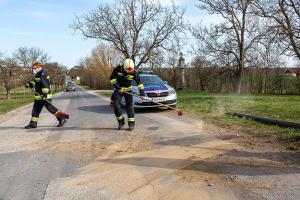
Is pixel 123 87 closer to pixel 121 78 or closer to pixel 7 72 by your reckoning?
pixel 121 78

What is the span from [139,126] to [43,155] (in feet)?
13.1

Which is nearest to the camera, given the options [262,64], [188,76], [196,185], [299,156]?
[196,185]

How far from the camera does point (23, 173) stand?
18.1ft

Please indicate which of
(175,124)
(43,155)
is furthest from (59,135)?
(175,124)

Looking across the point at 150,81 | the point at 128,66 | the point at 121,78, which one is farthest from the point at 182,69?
the point at 128,66

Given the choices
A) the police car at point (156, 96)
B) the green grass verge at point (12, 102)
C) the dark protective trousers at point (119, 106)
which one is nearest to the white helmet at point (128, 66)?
the dark protective trousers at point (119, 106)

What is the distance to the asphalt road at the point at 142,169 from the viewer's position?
4453mm

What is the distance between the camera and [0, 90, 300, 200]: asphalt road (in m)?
4.45

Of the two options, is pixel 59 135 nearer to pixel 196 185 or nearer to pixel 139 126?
pixel 139 126

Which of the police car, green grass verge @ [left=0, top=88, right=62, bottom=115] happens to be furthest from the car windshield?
green grass verge @ [left=0, top=88, right=62, bottom=115]

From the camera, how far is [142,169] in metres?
5.47

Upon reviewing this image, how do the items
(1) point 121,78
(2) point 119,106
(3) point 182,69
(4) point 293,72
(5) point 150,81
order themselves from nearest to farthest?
(2) point 119,106
(1) point 121,78
(5) point 150,81
(4) point 293,72
(3) point 182,69

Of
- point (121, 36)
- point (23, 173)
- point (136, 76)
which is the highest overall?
point (121, 36)

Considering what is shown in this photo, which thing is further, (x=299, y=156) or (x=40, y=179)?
(x=299, y=156)
